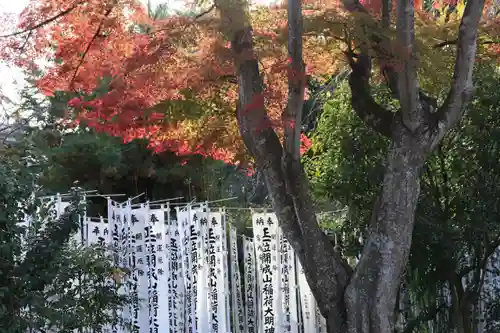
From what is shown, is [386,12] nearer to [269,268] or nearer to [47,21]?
[47,21]

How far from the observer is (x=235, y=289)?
969cm

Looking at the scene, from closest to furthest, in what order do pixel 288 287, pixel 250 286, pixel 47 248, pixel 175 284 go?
pixel 47 248 → pixel 175 284 → pixel 288 287 → pixel 250 286

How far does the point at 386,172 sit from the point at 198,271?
4.34 meters

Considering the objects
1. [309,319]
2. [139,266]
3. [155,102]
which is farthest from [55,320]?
[309,319]

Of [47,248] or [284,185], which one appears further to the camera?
[284,185]

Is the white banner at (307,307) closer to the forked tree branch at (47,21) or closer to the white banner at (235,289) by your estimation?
the white banner at (235,289)

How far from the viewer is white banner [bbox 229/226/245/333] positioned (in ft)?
31.7

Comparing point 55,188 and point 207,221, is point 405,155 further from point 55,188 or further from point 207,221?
point 55,188

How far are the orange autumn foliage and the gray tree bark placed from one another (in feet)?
0.50

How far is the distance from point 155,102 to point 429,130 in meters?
2.40

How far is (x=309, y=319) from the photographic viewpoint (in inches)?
371

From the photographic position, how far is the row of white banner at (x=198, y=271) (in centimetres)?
866

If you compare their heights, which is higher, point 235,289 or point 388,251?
point 235,289

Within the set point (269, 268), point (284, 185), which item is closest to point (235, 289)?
point (269, 268)
